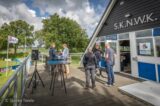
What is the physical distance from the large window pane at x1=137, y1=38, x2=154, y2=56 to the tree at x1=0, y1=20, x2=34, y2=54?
33.3 metres

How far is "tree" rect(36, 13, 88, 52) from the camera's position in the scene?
2102 centimetres

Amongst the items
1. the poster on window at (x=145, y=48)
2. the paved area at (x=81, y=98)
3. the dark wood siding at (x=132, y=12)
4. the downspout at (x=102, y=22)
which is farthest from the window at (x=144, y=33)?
the paved area at (x=81, y=98)

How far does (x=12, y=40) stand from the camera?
12.8m

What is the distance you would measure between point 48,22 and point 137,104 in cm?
2081

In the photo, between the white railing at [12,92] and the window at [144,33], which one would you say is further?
the window at [144,33]

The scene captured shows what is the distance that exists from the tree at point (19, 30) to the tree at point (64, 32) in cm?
1558

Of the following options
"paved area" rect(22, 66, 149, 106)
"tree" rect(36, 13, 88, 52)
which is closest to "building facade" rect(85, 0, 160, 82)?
"paved area" rect(22, 66, 149, 106)

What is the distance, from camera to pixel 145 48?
18.9ft

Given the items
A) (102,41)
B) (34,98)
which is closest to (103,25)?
(102,41)

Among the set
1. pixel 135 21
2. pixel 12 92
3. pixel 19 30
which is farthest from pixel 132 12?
pixel 19 30

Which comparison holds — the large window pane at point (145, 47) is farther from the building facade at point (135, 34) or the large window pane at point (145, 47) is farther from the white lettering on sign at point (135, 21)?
the white lettering on sign at point (135, 21)

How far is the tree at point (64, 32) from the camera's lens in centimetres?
2102

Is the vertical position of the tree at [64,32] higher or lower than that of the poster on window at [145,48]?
higher

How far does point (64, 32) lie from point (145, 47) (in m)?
17.4
